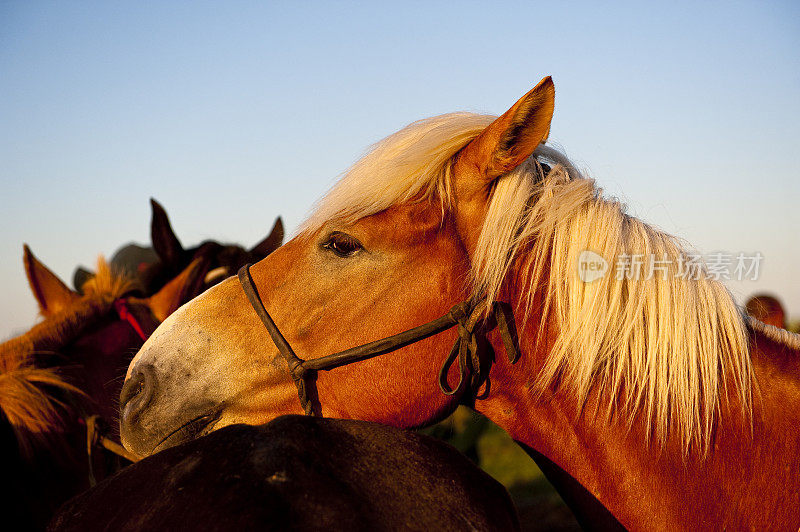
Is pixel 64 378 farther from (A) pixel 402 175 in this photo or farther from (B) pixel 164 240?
(A) pixel 402 175

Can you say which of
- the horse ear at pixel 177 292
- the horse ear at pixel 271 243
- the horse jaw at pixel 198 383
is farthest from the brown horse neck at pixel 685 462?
the horse ear at pixel 271 243

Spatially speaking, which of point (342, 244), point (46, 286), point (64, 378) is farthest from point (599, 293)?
point (46, 286)

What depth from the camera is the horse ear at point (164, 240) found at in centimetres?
411

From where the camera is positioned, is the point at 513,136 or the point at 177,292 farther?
the point at 177,292

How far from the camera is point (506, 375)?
6.86 feet

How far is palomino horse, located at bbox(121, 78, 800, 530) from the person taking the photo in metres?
1.88

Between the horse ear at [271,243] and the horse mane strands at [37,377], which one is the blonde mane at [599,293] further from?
the horse ear at [271,243]

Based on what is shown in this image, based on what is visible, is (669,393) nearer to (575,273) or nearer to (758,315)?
(575,273)

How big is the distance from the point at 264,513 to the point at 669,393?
4.50 feet

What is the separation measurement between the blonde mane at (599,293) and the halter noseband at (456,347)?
0.27 ft

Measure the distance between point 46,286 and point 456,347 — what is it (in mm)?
2944

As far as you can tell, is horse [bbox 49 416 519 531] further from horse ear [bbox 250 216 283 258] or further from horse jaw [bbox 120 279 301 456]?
horse ear [bbox 250 216 283 258]

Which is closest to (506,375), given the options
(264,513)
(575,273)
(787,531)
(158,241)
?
(575,273)

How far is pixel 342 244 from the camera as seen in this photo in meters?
2.16
